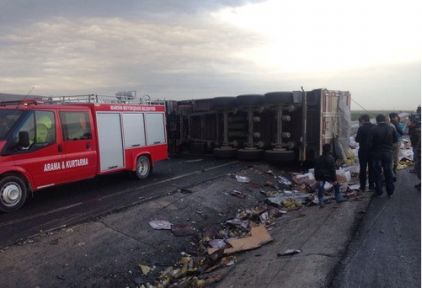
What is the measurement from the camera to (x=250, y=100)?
14.7m

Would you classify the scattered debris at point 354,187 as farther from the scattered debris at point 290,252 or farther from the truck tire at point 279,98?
the scattered debris at point 290,252

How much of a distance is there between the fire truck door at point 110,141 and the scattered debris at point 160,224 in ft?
9.09

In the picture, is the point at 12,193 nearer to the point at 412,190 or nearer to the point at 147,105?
the point at 147,105

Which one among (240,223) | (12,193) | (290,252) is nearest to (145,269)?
(290,252)

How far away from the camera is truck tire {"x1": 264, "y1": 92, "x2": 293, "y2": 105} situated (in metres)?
13.8

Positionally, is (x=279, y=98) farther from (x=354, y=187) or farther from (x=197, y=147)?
(x=354, y=187)

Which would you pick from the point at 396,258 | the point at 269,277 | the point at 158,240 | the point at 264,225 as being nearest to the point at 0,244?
the point at 158,240

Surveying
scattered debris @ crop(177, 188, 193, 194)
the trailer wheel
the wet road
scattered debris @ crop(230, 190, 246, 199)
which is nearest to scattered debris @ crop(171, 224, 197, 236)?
the wet road

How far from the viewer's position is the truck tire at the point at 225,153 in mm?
15273

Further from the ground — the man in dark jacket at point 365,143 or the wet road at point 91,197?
the man in dark jacket at point 365,143

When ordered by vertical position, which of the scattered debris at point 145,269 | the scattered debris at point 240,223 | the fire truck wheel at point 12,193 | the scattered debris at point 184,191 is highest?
the fire truck wheel at point 12,193

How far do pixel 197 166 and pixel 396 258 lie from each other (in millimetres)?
9111

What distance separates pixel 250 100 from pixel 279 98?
1.15m

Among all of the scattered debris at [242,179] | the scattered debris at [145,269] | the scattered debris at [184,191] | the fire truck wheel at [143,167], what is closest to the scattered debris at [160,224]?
the scattered debris at [145,269]
